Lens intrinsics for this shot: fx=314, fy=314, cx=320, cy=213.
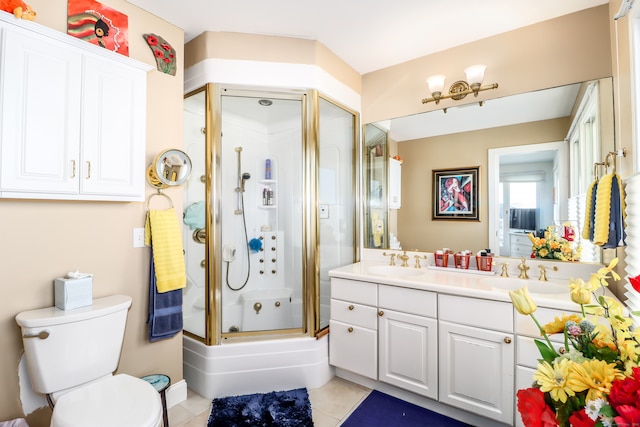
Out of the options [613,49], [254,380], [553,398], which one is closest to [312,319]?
[254,380]

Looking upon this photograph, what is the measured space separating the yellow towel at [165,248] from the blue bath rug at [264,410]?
0.85 metres

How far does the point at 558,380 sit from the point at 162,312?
6.62 ft

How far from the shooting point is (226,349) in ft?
7.29

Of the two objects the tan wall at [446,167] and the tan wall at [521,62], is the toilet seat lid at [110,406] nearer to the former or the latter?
the tan wall at [446,167]

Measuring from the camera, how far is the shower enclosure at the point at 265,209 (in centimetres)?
229

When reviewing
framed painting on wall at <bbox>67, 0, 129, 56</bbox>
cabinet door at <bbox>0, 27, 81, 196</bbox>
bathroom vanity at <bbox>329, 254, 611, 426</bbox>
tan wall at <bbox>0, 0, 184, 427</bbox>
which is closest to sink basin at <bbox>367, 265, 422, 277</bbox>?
bathroom vanity at <bbox>329, 254, 611, 426</bbox>

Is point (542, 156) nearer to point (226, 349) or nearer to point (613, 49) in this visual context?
point (613, 49)

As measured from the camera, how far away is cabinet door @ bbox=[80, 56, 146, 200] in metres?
1.64

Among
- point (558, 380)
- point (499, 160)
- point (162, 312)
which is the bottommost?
point (162, 312)

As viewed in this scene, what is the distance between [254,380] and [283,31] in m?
2.52

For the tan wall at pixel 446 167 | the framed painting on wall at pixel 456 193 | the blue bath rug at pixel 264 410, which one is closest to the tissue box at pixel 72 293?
the blue bath rug at pixel 264 410

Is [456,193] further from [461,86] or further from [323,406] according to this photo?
[323,406]

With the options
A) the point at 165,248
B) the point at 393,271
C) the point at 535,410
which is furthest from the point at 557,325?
the point at 165,248

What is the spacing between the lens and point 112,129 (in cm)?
173
